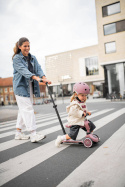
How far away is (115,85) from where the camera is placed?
2530 centimetres

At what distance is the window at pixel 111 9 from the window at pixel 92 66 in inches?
1143

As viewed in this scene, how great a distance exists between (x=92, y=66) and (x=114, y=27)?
29.7 m

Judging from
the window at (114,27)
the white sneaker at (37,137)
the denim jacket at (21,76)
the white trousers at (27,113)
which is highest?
the window at (114,27)

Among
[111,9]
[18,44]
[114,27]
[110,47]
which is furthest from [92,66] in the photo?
[18,44]

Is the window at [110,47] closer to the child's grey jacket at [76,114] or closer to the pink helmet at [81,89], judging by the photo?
the pink helmet at [81,89]

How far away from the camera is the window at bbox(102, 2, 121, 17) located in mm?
23870

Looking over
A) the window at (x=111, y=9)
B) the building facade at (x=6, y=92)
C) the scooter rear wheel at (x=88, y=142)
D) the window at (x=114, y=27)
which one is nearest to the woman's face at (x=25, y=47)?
the scooter rear wheel at (x=88, y=142)

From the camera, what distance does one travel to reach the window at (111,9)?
23870 mm

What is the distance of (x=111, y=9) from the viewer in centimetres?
2428

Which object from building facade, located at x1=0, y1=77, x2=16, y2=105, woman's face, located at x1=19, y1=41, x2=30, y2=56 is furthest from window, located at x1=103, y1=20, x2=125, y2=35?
building facade, located at x1=0, y1=77, x2=16, y2=105

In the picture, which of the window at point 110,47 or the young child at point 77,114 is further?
the window at point 110,47

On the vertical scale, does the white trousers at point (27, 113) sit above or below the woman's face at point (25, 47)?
below

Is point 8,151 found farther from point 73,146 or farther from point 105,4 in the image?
point 105,4

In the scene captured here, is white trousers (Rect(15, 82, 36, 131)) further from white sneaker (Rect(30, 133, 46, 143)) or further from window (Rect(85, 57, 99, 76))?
window (Rect(85, 57, 99, 76))
